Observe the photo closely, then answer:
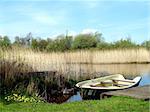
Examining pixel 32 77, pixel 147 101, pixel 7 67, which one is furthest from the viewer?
pixel 32 77

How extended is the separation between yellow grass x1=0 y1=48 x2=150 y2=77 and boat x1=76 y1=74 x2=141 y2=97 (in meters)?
1.90

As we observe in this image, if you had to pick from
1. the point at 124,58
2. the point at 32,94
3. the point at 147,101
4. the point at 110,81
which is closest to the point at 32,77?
the point at 32,94

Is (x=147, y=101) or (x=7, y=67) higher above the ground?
(x=7, y=67)

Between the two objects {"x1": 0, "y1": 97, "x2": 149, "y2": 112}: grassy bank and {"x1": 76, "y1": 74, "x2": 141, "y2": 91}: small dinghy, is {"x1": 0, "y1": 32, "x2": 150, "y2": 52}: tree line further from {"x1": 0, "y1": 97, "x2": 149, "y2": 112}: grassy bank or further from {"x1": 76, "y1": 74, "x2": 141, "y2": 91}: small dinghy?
{"x1": 0, "y1": 97, "x2": 149, "y2": 112}: grassy bank

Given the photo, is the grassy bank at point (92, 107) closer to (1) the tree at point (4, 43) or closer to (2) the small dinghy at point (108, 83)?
(2) the small dinghy at point (108, 83)

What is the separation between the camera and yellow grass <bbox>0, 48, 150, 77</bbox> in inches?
481

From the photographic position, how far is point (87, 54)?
827 inches

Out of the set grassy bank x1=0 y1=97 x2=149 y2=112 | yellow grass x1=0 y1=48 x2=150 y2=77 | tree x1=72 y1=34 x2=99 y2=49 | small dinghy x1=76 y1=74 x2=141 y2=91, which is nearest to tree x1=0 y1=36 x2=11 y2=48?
yellow grass x1=0 y1=48 x2=150 y2=77

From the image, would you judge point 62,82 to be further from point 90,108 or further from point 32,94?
point 90,108

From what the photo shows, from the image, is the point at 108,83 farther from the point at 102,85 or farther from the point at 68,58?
the point at 68,58

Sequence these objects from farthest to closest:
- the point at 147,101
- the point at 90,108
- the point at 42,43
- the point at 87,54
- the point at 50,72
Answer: the point at 42,43
the point at 87,54
the point at 50,72
the point at 147,101
the point at 90,108

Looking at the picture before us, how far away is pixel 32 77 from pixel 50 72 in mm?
1327

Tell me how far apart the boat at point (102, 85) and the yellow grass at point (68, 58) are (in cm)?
190

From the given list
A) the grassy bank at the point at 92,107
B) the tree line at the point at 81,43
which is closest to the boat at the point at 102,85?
the grassy bank at the point at 92,107
